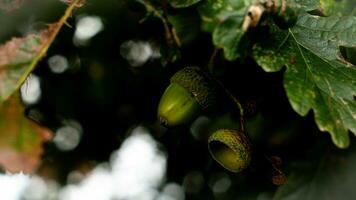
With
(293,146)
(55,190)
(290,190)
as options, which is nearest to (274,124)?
(293,146)

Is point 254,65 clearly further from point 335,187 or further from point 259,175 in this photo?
point 259,175

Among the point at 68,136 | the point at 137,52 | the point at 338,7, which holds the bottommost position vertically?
the point at 68,136

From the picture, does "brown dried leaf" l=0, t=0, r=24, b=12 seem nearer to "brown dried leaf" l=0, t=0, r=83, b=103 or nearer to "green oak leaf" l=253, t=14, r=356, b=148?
"brown dried leaf" l=0, t=0, r=83, b=103

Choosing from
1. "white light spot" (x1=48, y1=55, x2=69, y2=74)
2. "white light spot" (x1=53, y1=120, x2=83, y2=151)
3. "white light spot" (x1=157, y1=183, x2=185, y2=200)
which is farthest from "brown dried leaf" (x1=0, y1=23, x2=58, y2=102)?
"white light spot" (x1=157, y1=183, x2=185, y2=200)

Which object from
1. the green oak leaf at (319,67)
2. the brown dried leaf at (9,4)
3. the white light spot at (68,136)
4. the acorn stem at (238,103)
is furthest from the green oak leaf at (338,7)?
the white light spot at (68,136)

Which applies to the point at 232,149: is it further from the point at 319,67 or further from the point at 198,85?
the point at 319,67

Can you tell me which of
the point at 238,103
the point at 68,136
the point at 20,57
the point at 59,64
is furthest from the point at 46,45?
the point at 68,136
